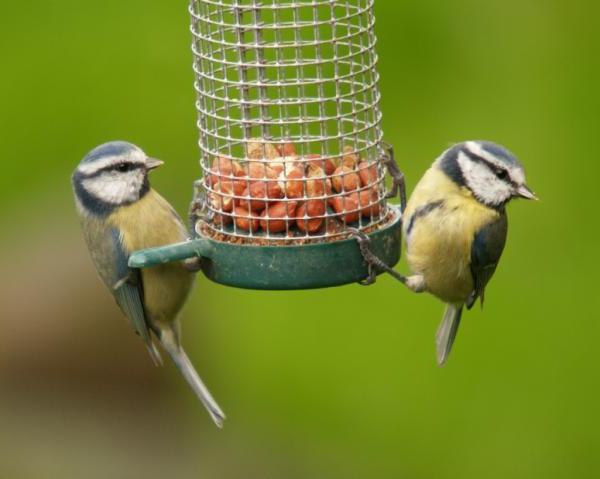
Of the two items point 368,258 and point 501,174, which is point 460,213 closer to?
point 501,174

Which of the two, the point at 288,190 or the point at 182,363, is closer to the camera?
the point at 288,190

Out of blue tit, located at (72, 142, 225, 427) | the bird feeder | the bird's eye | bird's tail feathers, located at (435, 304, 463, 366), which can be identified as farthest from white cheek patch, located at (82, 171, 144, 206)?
bird's tail feathers, located at (435, 304, 463, 366)

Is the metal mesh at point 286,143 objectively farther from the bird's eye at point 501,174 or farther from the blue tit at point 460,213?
the bird's eye at point 501,174

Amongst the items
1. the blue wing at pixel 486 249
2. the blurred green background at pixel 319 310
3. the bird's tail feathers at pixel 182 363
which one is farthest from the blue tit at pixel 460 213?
the blurred green background at pixel 319 310

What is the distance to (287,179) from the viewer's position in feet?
21.2

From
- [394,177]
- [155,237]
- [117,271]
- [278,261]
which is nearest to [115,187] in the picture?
[155,237]

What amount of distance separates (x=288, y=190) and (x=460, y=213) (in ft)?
2.87

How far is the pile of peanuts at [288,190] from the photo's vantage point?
21.1 feet

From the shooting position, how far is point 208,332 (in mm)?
9211

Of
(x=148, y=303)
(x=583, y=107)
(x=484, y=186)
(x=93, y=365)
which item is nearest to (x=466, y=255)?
(x=484, y=186)

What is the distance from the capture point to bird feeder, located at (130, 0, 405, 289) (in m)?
6.33

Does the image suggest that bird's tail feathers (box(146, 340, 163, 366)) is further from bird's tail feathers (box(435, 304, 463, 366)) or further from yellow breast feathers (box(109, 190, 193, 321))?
bird's tail feathers (box(435, 304, 463, 366))

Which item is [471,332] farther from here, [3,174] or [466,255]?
[3,174]

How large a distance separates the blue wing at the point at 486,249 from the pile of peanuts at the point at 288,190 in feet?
1.87
